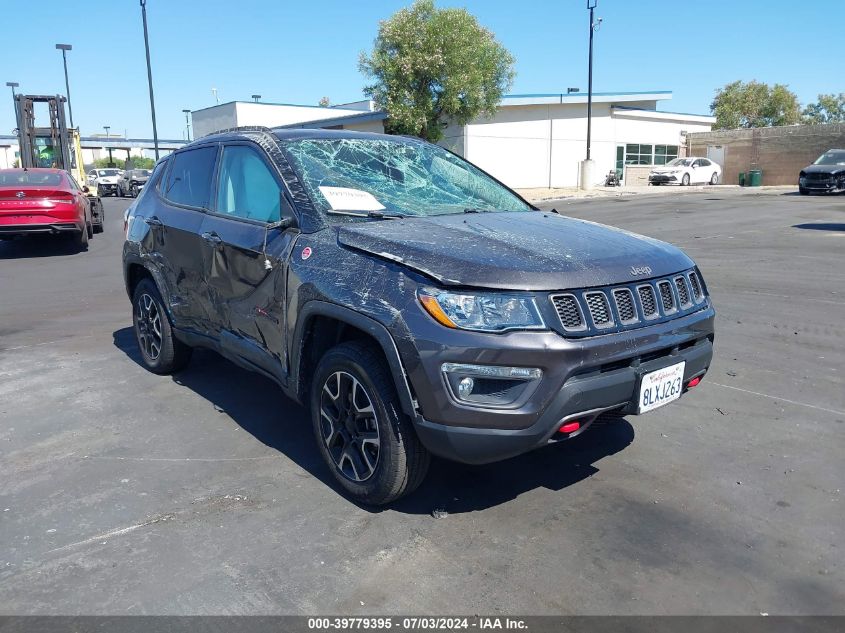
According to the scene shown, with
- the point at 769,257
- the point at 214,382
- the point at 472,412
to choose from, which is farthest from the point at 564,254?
the point at 769,257

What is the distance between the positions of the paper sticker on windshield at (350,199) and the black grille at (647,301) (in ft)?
4.74

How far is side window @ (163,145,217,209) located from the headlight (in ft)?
7.71

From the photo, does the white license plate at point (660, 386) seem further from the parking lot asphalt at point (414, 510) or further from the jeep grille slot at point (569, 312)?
the parking lot asphalt at point (414, 510)

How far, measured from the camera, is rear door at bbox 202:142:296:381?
3.76 m

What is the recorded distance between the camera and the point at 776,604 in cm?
266

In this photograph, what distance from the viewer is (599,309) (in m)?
3.01

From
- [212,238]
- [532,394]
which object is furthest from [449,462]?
[212,238]

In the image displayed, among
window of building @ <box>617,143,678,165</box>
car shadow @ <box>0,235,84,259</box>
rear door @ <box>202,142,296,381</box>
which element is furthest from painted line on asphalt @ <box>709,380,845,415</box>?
window of building @ <box>617,143,678,165</box>

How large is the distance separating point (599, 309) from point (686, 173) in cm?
3663

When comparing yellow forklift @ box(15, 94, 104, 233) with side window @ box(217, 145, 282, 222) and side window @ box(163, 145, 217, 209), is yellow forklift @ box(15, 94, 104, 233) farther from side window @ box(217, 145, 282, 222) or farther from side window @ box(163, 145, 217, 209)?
side window @ box(217, 145, 282, 222)

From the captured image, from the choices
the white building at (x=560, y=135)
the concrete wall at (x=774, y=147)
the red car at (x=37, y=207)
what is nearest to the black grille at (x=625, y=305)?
the red car at (x=37, y=207)

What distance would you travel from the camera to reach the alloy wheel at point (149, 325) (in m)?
5.40

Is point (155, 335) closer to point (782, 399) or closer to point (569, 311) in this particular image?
point (569, 311)

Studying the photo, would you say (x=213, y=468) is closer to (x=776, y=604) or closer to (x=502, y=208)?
(x=502, y=208)
